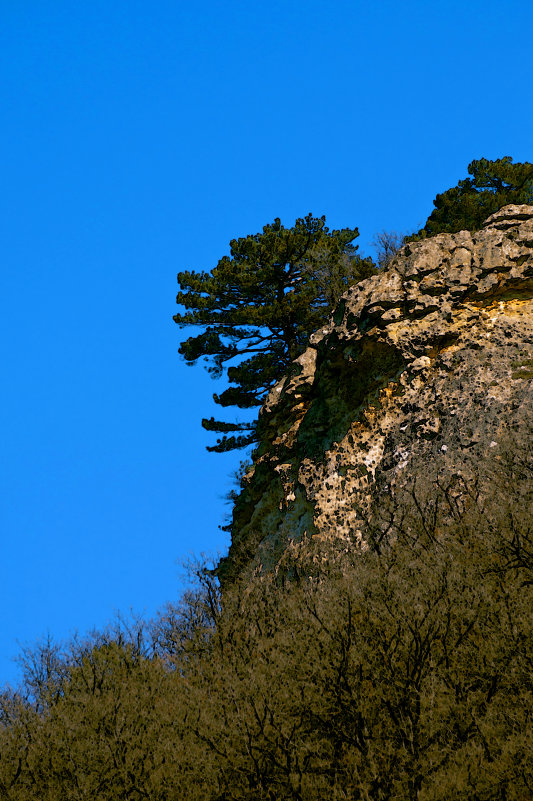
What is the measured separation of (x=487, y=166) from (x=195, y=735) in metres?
33.5

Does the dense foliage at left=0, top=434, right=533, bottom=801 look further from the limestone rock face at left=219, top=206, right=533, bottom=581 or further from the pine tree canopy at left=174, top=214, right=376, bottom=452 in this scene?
the pine tree canopy at left=174, top=214, right=376, bottom=452

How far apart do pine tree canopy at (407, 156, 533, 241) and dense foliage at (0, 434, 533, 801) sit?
18.7 metres

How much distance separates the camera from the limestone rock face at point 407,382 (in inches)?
1208

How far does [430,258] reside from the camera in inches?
1342

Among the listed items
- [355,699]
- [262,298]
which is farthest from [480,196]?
[355,699]

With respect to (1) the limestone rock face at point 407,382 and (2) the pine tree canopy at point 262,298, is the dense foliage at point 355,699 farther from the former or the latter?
(2) the pine tree canopy at point 262,298

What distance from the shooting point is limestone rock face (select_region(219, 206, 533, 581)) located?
30688mm

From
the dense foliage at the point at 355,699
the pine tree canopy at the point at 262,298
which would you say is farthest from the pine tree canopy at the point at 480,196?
the dense foliage at the point at 355,699

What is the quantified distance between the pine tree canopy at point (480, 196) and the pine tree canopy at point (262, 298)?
5087 mm

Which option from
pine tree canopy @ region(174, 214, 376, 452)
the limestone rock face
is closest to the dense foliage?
the limestone rock face

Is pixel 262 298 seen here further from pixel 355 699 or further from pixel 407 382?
pixel 355 699

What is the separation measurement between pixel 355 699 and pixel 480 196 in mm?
30301

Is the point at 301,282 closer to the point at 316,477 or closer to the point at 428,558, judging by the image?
the point at 316,477

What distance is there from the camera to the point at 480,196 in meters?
43.3
